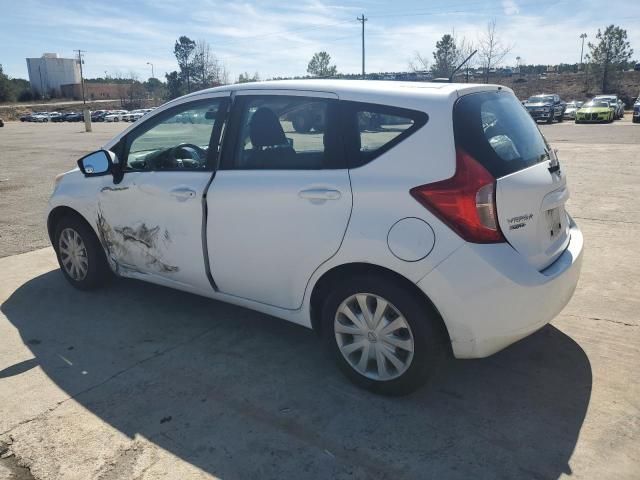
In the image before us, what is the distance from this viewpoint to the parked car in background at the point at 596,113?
30906 millimetres

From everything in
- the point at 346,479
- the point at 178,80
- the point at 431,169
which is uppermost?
the point at 178,80

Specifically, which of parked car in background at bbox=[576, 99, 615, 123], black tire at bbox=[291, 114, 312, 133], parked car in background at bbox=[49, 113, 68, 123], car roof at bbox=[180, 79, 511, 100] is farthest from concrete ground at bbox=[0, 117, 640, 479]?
parked car in background at bbox=[49, 113, 68, 123]

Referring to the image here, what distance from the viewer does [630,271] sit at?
4852mm

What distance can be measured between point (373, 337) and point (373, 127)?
117 cm

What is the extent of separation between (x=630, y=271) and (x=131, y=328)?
444 centimetres

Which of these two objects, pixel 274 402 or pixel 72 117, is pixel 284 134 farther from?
pixel 72 117

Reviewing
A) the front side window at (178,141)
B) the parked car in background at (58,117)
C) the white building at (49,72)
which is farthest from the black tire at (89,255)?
the white building at (49,72)

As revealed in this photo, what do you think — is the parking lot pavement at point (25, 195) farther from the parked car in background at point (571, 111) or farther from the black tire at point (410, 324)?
the parked car in background at point (571, 111)

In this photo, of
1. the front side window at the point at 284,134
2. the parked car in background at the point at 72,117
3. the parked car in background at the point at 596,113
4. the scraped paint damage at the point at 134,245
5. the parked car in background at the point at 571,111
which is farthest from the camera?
the parked car in background at the point at 72,117

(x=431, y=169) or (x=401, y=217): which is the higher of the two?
(x=431, y=169)

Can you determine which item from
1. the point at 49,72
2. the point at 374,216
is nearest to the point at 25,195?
the point at 374,216

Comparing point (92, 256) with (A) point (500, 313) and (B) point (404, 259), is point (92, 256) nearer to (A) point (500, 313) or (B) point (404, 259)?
(B) point (404, 259)

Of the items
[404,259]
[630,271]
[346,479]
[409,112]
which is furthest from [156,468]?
[630,271]

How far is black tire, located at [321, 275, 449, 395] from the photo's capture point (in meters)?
2.71
